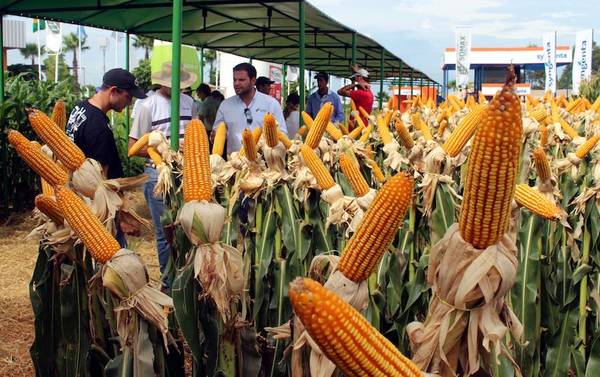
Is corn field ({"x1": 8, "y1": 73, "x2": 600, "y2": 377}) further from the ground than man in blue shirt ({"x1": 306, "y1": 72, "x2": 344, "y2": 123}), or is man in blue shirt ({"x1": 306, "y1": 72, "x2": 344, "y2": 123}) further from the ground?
man in blue shirt ({"x1": 306, "y1": 72, "x2": 344, "y2": 123})

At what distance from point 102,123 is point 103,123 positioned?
1 cm

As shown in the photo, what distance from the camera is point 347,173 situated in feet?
9.17

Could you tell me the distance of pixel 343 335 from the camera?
4.02 ft

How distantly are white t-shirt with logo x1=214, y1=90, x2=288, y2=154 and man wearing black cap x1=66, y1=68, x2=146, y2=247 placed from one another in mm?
1522

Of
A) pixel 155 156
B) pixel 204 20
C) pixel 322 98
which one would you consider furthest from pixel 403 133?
pixel 322 98

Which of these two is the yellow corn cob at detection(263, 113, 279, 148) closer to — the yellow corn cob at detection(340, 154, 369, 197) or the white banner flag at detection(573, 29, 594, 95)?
the yellow corn cob at detection(340, 154, 369, 197)

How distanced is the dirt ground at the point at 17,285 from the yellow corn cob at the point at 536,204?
61.9 inches

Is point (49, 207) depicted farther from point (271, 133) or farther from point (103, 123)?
point (103, 123)

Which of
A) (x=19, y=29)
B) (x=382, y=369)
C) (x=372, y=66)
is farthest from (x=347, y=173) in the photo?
(x=19, y=29)

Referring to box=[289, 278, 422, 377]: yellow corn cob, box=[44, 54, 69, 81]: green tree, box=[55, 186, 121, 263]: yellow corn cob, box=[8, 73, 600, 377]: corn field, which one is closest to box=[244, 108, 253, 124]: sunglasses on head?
box=[8, 73, 600, 377]: corn field

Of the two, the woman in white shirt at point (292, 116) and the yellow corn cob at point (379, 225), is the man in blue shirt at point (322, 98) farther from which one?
the yellow corn cob at point (379, 225)

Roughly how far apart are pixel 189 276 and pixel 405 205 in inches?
47.0

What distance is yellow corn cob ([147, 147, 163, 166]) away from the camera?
377 cm

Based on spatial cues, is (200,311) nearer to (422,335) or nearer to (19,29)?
(422,335)
